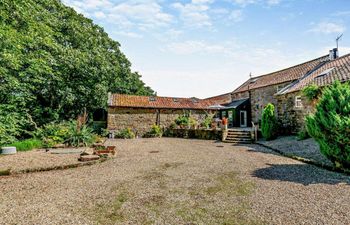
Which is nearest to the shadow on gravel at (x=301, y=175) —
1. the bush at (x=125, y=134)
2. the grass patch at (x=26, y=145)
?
the grass patch at (x=26, y=145)

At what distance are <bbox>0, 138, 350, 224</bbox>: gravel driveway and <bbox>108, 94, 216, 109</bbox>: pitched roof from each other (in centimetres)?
1271

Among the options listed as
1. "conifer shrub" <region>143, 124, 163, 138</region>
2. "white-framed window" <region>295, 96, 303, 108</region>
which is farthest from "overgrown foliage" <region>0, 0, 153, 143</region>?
"white-framed window" <region>295, 96, 303, 108</region>

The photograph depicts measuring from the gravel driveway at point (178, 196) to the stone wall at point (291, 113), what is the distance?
319 inches

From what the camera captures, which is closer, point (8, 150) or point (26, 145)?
point (8, 150)

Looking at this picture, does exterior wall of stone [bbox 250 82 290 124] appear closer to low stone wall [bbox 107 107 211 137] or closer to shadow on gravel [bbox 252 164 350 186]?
low stone wall [bbox 107 107 211 137]

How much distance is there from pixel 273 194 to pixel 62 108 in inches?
791

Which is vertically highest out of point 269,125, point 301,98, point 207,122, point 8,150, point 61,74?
point 61,74

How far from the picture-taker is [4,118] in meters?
10.4

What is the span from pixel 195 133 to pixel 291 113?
7816mm

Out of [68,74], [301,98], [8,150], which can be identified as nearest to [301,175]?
[301,98]

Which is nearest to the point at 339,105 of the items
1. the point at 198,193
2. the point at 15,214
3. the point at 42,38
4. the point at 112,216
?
the point at 198,193

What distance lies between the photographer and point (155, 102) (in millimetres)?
21016

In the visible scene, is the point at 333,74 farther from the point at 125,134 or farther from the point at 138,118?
the point at 125,134

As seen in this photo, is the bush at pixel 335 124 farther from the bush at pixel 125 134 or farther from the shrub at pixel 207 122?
the bush at pixel 125 134
